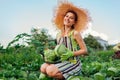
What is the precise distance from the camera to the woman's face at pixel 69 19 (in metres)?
4.61

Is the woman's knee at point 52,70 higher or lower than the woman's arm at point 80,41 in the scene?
lower

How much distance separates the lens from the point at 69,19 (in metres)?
4.63

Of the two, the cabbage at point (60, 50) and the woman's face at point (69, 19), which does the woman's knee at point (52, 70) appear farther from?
the woman's face at point (69, 19)

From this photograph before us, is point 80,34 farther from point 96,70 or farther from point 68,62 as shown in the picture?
point 96,70

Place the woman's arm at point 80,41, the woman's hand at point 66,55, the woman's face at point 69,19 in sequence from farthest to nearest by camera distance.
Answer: the woman's face at point 69,19 → the woman's arm at point 80,41 → the woman's hand at point 66,55

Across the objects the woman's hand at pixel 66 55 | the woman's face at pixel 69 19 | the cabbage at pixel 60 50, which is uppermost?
the woman's face at pixel 69 19

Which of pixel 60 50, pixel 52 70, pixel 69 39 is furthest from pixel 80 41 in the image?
pixel 52 70

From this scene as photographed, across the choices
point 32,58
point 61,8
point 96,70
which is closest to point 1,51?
point 32,58

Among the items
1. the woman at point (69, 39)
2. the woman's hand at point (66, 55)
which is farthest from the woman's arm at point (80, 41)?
the woman's hand at point (66, 55)

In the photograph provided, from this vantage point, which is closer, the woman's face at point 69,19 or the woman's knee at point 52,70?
the woman's knee at point 52,70

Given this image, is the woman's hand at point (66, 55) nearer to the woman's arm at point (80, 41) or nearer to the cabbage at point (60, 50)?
the cabbage at point (60, 50)

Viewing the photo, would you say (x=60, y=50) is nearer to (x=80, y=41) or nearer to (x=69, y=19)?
(x=80, y=41)

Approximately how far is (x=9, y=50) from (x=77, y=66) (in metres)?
5.10

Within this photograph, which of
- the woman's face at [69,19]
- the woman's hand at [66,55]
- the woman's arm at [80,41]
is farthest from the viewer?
the woman's face at [69,19]
